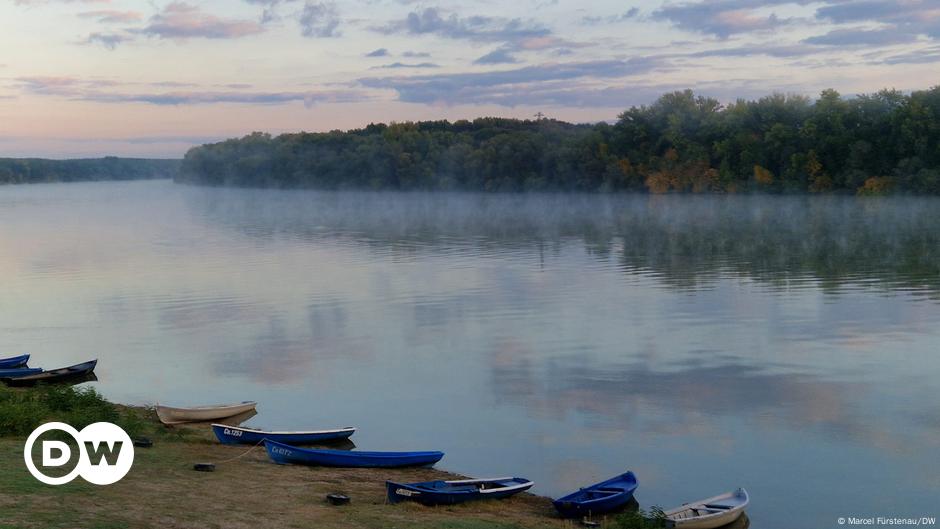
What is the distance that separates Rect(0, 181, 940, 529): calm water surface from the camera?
21844 mm

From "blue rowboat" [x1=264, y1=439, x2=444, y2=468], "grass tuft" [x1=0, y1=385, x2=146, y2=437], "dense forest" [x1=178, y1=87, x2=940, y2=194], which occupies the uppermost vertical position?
"dense forest" [x1=178, y1=87, x2=940, y2=194]

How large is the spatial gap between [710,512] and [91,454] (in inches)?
445

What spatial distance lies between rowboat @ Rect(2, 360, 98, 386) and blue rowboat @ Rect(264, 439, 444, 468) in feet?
37.7

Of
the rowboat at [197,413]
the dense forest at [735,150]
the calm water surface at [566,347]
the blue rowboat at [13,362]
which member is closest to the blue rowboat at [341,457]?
the calm water surface at [566,347]

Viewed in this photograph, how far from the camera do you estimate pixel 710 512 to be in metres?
17.5

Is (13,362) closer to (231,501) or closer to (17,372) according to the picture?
(17,372)

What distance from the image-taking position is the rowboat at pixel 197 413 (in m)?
24.6

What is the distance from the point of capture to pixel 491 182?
18612 cm

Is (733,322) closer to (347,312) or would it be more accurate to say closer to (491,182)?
(347,312)

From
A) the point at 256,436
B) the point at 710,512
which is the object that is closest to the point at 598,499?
the point at 710,512

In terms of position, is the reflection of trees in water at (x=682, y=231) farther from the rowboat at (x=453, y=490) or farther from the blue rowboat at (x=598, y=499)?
the rowboat at (x=453, y=490)

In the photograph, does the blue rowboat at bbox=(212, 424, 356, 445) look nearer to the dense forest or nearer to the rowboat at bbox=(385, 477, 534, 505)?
the rowboat at bbox=(385, 477, 534, 505)

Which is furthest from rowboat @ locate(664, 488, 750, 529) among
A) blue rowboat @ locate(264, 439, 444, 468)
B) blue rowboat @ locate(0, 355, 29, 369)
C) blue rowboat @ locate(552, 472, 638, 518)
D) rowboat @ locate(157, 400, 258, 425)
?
blue rowboat @ locate(0, 355, 29, 369)

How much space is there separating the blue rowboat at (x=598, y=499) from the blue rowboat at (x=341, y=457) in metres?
3.78
